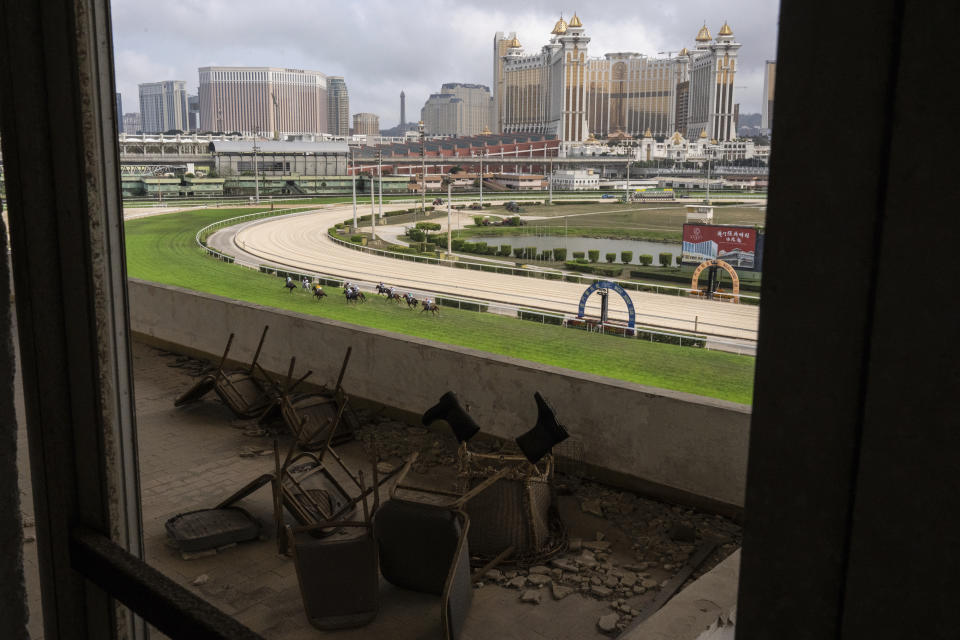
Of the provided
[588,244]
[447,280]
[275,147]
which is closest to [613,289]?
[447,280]

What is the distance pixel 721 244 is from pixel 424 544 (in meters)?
8.70

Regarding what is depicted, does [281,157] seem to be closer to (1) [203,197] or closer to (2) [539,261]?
(1) [203,197]

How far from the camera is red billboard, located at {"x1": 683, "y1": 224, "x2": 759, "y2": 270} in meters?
11.2

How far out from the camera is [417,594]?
418cm

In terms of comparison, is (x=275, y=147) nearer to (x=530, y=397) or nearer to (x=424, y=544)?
(x=530, y=397)

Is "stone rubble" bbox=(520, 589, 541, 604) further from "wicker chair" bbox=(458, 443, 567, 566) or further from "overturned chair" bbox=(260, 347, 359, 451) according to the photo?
"overturned chair" bbox=(260, 347, 359, 451)

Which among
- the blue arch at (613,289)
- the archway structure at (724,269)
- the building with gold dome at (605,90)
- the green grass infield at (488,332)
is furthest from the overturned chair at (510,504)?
the building with gold dome at (605,90)

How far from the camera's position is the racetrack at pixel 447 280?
10469mm

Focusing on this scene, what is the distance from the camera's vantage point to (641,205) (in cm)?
1758

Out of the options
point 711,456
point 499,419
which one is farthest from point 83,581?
point 499,419

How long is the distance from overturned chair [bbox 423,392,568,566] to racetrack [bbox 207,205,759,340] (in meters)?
5.45

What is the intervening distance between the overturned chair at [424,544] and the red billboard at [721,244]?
26.4 feet

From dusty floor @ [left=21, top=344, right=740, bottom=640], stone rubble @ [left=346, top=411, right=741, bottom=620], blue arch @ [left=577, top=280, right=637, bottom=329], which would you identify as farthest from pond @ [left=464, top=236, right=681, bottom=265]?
stone rubble @ [left=346, top=411, right=741, bottom=620]

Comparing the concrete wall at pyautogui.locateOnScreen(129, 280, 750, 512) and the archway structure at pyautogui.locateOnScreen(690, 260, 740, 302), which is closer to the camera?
the concrete wall at pyautogui.locateOnScreen(129, 280, 750, 512)
